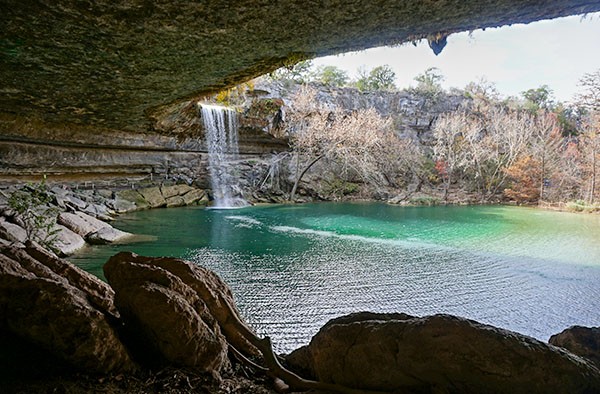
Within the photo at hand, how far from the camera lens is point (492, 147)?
829 inches

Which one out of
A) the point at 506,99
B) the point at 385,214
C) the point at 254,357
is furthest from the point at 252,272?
the point at 506,99

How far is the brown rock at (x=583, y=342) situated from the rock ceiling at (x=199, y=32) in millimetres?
1947

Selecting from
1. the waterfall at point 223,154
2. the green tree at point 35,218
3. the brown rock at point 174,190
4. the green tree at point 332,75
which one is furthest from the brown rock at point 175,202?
the green tree at point 332,75

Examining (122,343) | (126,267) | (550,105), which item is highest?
(550,105)

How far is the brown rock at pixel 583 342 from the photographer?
1.66 metres

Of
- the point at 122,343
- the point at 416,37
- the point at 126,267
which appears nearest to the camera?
the point at 122,343

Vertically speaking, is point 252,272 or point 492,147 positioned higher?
point 492,147

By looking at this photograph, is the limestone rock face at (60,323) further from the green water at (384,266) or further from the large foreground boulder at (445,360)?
the green water at (384,266)

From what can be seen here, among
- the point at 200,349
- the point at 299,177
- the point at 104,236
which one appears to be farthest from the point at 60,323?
the point at 299,177

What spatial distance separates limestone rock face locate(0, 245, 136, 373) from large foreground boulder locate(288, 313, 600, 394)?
96 centimetres

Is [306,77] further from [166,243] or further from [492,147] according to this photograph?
[166,243]

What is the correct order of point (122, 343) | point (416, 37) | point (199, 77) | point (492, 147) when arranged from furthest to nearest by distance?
point (492, 147) < point (199, 77) < point (416, 37) < point (122, 343)

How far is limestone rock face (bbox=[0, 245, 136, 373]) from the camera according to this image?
1530mm

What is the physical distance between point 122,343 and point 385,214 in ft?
41.7
